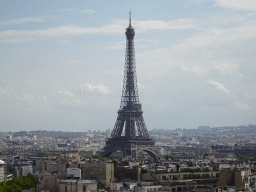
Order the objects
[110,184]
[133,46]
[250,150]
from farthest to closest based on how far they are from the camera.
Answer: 1. [250,150]
2. [133,46]
3. [110,184]

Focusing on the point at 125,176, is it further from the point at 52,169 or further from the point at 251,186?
the point at 251,186

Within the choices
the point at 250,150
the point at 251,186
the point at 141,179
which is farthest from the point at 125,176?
the point at 250,150

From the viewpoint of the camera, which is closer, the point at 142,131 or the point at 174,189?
the point at 174,189

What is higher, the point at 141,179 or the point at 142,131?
the point at 142,131

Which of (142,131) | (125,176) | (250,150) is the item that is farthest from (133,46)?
(125,176)

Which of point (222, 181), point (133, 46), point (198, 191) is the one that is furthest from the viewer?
point (133, 46)

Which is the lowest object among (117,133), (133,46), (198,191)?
(198,191)

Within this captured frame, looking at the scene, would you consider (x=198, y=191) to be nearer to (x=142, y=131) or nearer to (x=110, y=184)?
(x=110, y=184)
